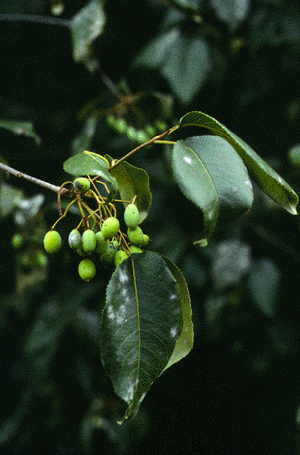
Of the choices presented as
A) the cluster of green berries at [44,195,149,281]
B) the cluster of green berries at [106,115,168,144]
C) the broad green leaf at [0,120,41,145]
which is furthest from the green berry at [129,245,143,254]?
the cluster of green berries at [106,115,168,144]

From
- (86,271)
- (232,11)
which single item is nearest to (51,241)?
(86,271)

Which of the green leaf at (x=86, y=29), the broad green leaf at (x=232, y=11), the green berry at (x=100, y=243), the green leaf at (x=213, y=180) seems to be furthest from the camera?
the broad green leaf at (x=232, y=11)

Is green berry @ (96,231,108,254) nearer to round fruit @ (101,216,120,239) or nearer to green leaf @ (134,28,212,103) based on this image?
round fruit @ (101,216,120,239)

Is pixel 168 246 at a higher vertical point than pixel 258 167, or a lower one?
lower

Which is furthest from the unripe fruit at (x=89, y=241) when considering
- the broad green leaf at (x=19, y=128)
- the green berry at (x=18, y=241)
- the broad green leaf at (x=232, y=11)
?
the broad green leaf at (x=232, y=11)

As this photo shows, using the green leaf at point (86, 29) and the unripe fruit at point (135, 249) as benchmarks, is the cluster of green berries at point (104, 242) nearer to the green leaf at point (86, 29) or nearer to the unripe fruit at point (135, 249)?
the unripe fruit at point (135, 249)

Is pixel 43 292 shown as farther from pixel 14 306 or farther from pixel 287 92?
pixel 287 92

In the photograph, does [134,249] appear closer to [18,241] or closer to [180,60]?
[18,241]
